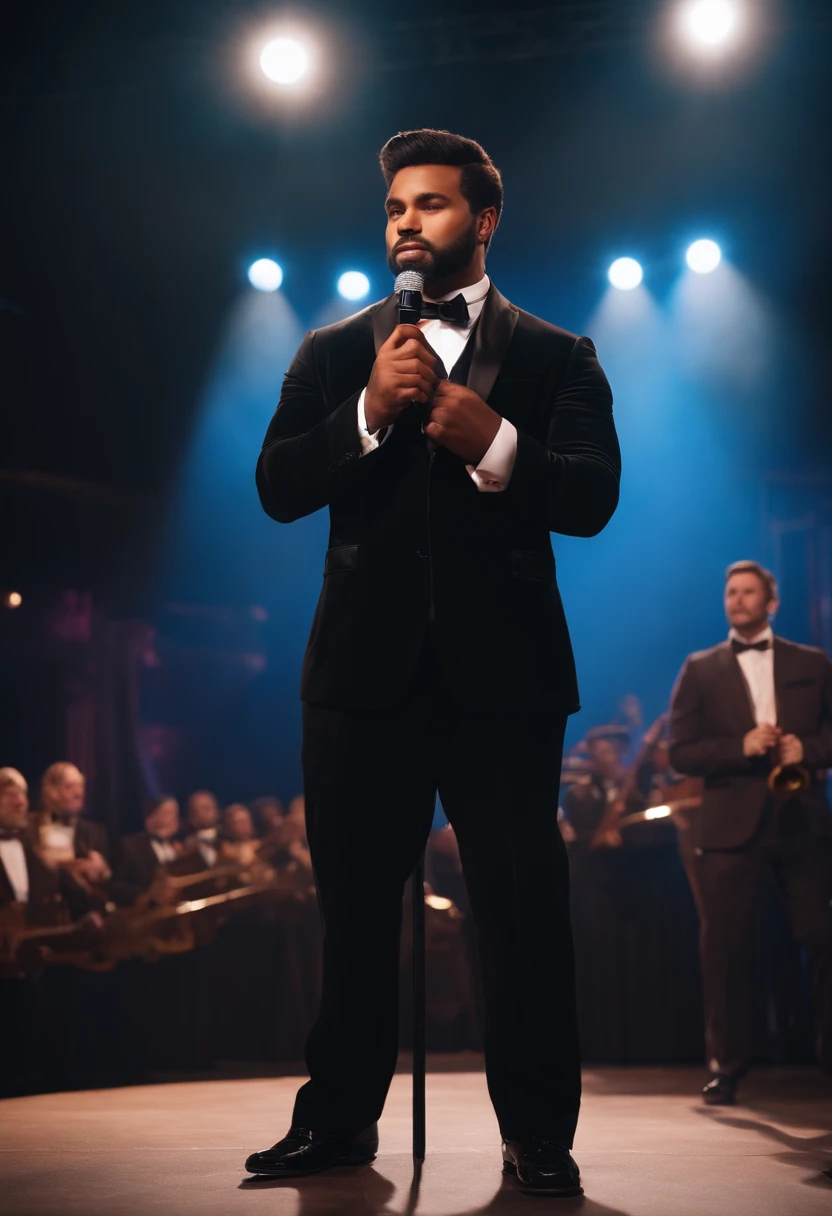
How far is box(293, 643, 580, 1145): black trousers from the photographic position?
196cm

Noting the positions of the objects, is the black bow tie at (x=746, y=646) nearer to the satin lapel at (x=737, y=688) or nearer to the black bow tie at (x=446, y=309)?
the satin lapel at (x=737, y=688)

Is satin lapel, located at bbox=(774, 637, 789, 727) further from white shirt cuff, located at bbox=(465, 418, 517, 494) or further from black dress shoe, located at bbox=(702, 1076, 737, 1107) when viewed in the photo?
white shirt cuff, located at bbox=(465, 418, 517, 494)

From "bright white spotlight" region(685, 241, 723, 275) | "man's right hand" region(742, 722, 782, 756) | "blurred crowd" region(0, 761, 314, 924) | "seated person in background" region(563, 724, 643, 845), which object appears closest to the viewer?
"man's right hand" region(742, 722, 782, 756)

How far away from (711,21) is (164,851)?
440cm

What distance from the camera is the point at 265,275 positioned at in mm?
6426

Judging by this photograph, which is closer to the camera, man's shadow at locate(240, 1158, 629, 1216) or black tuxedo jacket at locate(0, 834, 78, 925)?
man's shadow at locate(240, 1158, 629, 1216)

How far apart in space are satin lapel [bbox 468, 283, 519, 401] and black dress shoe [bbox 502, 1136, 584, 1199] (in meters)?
1.21

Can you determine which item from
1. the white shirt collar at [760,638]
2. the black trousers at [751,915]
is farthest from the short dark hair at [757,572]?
the black trousers at [751,915]

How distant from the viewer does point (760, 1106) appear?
3.69 m

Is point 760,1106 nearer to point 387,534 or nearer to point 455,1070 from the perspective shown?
point 455,1070

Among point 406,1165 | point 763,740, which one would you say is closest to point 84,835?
point 763,740

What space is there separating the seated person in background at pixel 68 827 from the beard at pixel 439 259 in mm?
3886

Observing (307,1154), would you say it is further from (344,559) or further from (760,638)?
(760,638)

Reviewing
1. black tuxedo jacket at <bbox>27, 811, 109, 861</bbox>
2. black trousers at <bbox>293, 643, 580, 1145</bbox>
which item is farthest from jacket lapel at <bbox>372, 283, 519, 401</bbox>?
black tuxedo jacket at <bbox>27, 811, 109, 861</bbox>
